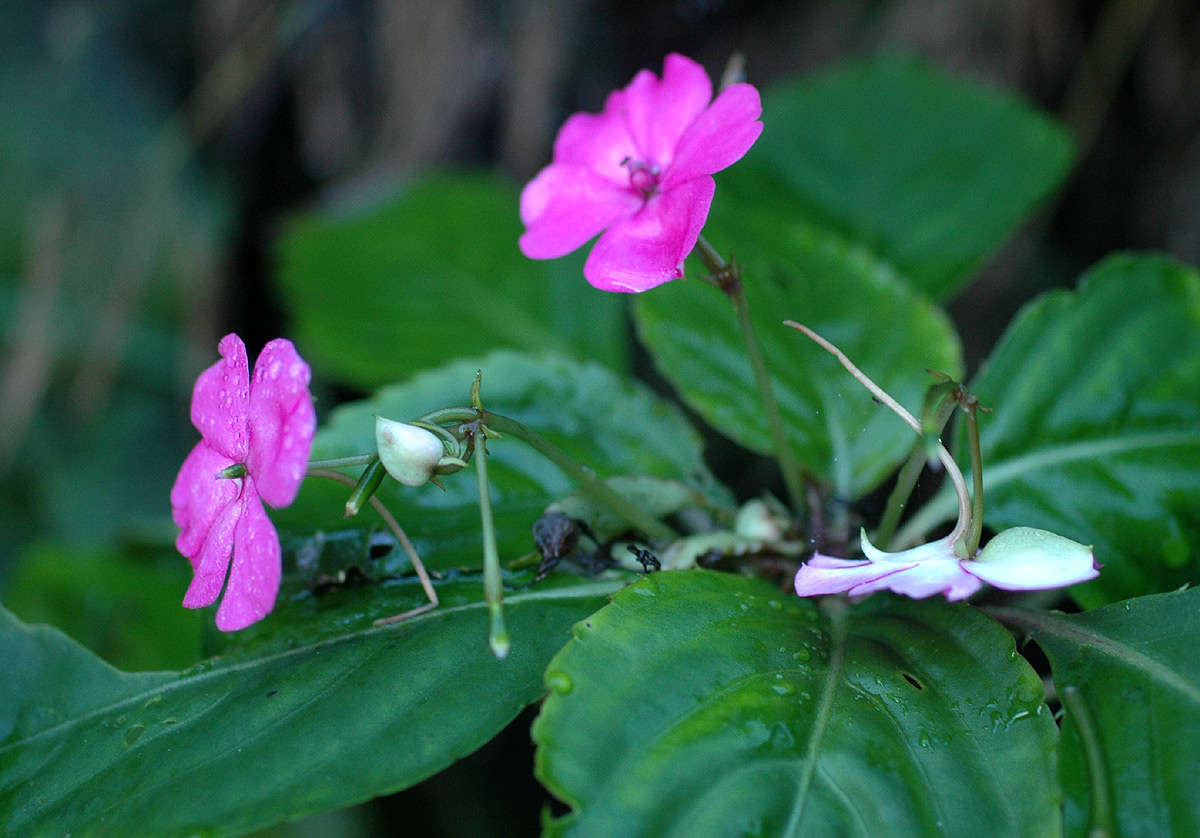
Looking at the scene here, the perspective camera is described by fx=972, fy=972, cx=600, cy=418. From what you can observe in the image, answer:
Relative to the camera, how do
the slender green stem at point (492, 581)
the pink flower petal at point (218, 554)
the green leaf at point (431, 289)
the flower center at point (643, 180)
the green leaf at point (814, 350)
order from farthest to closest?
1. the green leaf at point (431, 289)
2. the green leaf at point (814, 350)
3. the flower center at point (643, 180)
4. the pink flower petal at point (218, 554)
5. the slender green stem at point (492, 581)

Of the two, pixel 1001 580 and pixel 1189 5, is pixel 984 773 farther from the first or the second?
pixel 1189 5

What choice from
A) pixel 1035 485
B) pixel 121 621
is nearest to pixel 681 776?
pixel 1035 485

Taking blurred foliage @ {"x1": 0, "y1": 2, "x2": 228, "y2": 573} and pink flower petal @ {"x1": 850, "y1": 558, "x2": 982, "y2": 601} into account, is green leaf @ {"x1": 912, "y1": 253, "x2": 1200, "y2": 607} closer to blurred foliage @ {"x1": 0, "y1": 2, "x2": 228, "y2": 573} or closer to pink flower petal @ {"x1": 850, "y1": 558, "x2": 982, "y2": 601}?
pink flower petal @ {"x1": 850, "y1": 558, "x2": 982, "y2": 601}

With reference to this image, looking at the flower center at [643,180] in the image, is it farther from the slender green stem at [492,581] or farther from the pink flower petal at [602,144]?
the slender green stem at [492,581]

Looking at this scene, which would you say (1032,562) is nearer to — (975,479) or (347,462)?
(975,479)

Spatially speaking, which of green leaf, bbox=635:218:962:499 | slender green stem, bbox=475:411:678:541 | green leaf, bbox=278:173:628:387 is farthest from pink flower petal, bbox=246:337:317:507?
green leaf, bbox=278:173:628:387

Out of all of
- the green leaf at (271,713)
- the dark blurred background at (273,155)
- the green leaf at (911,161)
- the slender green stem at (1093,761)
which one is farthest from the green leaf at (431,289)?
the slender green stem at (1093,761)

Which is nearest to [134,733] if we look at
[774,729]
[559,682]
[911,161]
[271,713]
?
[271,713]
